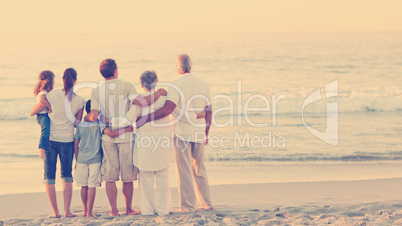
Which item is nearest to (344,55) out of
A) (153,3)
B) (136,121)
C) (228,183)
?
(153,3)

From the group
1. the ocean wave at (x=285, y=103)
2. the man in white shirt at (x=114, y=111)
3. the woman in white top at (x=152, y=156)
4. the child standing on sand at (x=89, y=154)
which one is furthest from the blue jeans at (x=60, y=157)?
the ocean wave at (x=285, y=103)

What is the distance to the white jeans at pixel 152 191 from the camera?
17.5 ft

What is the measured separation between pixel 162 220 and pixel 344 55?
37.4 metres

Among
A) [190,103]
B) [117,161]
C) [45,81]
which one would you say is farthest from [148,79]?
[45,81]

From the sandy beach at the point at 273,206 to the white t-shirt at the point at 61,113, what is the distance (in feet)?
2.87

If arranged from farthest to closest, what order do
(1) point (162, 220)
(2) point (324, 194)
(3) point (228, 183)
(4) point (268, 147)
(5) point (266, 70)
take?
(5) point (266, 70) → (4) point (268, 147) → (3) point (228, 183) → (2) point (324, 194) → (1) point (162, 220)

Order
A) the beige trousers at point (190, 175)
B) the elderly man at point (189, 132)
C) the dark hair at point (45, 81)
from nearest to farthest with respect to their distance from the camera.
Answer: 1. the dark hair at point (45, 81)
2. the elderly man at point (189, 132)
3. the beige trousers at point (190, 175)

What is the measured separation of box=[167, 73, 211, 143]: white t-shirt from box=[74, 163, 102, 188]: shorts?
914 millimetres

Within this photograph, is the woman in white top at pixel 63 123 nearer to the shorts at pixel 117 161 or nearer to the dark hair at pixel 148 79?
the shorts at pixel 117 161

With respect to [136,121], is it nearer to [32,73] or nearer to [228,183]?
[228,183]

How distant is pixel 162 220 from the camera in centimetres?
507

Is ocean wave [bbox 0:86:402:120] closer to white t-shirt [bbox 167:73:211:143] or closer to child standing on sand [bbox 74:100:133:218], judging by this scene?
white t-shirt [bbox 167:73:211:143]

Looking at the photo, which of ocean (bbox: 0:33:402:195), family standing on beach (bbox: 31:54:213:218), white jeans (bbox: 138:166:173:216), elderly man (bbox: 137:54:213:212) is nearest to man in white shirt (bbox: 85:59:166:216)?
family standing on beach (bbox: 31:54:213:218)

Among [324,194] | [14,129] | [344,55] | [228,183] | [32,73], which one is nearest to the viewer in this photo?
[324,194]
